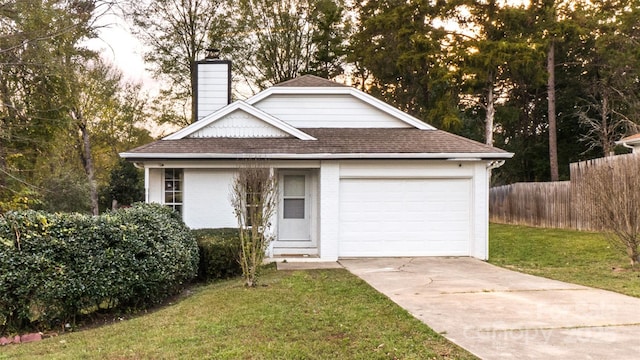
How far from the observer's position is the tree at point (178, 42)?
89.9 ft

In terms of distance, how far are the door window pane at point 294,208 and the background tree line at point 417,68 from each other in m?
11.9

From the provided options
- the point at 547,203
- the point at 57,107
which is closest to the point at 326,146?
the point at 57,107

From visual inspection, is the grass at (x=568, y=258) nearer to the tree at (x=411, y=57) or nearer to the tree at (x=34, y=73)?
the tree at (x=34, y=73)

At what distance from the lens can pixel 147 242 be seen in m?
7.31

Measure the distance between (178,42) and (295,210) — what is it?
19.5 m

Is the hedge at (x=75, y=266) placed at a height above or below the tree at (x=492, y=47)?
below

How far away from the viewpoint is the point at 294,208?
12055 mm

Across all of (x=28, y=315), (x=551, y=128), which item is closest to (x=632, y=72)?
(x=551, y=128)

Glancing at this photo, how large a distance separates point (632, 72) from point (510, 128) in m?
9.00

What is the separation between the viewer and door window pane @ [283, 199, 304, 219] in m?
12.0

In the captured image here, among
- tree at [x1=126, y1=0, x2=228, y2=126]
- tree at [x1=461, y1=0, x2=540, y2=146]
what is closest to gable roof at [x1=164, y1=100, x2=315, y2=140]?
tree at [x1=461, y1=0, x2=540, y2=146]

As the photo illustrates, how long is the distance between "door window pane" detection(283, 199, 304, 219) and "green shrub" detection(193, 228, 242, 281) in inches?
100

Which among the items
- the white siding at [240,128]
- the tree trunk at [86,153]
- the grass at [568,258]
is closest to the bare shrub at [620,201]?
the grass at [568,258]

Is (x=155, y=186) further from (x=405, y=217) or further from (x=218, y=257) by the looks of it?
(x=405, y=217)
